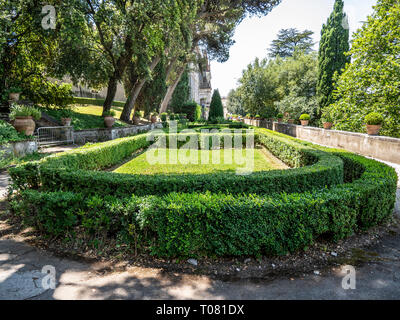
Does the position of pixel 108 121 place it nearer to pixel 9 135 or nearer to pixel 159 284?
pixel 9 135

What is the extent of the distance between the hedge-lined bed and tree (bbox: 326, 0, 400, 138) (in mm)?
9254

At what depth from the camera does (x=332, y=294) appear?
2.56 m

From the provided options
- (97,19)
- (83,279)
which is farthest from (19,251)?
(97,19)

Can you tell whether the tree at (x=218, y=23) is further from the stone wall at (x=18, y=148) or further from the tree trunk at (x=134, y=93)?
the stone wall at (x=18, y=148)

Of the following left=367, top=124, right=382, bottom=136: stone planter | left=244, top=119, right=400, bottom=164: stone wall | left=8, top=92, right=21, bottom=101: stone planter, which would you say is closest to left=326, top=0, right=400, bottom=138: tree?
left=244, top=119, right=400, bottom=164: stone wall

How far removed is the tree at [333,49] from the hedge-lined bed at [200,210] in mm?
18510

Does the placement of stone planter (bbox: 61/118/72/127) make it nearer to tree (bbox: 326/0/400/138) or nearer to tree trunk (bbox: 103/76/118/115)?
tree trunk (bbox: 103/76/118/115)

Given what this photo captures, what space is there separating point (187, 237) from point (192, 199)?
1.80ft

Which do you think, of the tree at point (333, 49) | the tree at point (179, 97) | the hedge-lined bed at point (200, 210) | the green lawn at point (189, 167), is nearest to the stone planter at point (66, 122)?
the green lawn at point (189, 167)

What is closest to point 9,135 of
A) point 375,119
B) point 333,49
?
point 375,119

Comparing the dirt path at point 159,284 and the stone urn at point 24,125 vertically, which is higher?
the stone urn at point 24,125

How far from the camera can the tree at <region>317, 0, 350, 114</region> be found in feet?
65.4

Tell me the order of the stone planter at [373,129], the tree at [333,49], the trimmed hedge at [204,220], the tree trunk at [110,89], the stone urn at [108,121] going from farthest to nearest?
the tree at [333,49] → the tree trunk at [110,89] → the stone urn at [108,121] → the stone planter at [373,129] → the trimmed hedge at [204,220]

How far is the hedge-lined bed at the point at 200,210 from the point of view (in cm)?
316
